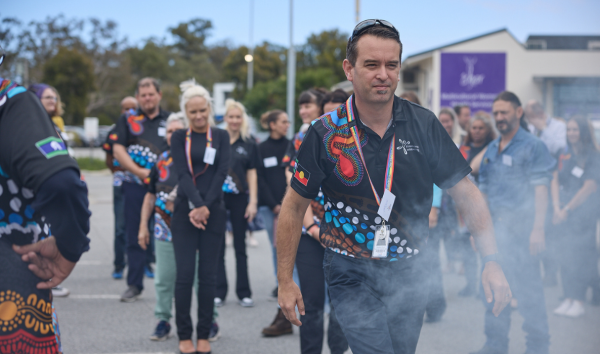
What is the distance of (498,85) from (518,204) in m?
15.0

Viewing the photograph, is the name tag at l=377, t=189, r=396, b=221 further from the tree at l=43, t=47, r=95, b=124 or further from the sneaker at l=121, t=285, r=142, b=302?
the tree at l=43, t=47, r=95, b=124

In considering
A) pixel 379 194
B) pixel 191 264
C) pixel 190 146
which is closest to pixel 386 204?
pixel 379 194

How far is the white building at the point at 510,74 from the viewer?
6213 millimetres

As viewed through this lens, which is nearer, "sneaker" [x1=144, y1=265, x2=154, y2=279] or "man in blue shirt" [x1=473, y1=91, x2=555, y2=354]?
"man in blue shirt" [x1=473, y1=91, x2=555, y2=354]

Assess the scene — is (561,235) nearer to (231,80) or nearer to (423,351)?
(423,351)

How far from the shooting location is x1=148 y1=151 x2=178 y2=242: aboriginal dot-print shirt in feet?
15.4

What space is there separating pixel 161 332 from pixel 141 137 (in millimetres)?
2241

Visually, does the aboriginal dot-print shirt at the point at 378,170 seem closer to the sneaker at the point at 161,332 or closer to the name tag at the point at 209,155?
the name tag at the point at 209,155

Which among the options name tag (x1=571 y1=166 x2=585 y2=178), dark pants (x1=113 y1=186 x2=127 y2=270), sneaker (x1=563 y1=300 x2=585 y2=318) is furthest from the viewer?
dark pants (x1=113 y1=186 x2=127 y2=270)

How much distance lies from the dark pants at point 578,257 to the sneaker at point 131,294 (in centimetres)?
455

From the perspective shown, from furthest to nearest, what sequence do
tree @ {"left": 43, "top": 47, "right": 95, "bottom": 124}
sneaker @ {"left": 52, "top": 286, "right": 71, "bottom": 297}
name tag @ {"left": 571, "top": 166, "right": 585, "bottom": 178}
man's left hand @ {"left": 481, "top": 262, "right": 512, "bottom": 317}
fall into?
1. tree @ {"left": 43, "top": 47, "right": 95, "bottom": 124}
2. sneaker @ {"left": 52, "top": 286, "right": 71, "bottom": 297}
3. name tag @ {"left": 571, "top": 166, "right": 585, "bottom": 178}
4. man's left hand @ {"left": 481, "top": 262, "right": 512, "bottom": 317}

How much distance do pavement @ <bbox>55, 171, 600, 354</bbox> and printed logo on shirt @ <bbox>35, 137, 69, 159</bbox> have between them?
313 centimetres

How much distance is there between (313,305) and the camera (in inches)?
147

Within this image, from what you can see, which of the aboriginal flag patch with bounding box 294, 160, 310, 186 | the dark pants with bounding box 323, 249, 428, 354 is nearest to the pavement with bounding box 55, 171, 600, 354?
the dark pants with bounding box 323, 249, 428, 354
